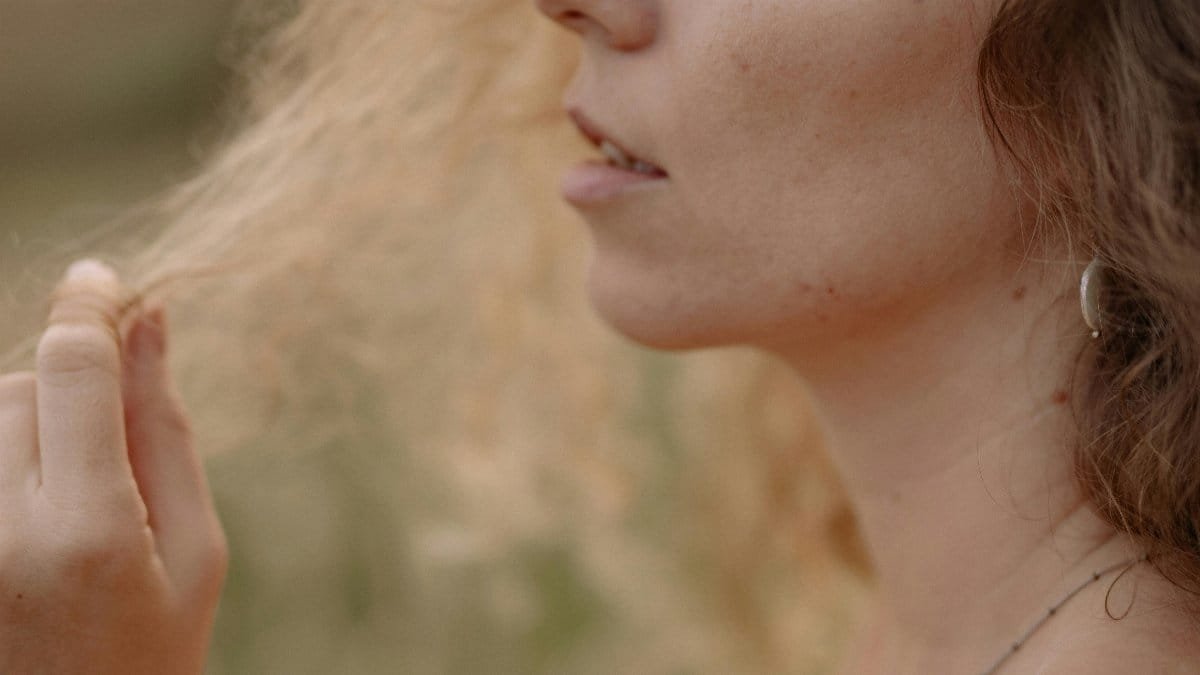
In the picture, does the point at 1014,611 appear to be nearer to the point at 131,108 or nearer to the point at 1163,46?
the point at 1163,46

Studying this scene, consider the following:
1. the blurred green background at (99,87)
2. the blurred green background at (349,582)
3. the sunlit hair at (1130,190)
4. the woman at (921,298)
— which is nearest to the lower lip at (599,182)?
the woman at (921,298)

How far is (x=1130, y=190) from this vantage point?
0.94m

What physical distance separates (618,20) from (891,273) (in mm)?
285

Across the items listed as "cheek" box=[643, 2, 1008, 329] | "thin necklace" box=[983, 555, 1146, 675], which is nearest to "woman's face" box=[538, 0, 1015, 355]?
"cheek" box=[643, 2, 1008, 329]

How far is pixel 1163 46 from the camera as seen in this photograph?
92 cm

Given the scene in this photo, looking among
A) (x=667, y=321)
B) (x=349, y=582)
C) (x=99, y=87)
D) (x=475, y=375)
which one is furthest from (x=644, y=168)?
(x=99, y=87)

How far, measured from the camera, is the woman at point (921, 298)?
3.14 ft

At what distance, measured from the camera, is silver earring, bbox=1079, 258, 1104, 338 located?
1.00 m

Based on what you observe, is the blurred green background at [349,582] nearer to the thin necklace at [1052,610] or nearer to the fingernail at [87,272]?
the fingernail at [87,272]

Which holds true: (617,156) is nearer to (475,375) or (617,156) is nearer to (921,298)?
(921,298)

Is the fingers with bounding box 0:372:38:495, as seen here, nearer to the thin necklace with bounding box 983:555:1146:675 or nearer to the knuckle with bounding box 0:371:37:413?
the knuckle with bounding box 0:371:37:413

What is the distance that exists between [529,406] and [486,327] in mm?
139

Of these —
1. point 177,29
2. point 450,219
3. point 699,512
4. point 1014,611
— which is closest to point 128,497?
point 1014,611

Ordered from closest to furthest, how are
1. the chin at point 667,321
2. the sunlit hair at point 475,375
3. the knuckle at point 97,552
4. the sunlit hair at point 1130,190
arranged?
the sunlit hair at point 1130,190, the knuckle at point 97,552, the chin at point 667,321, the sunlit hair at point 475,375
